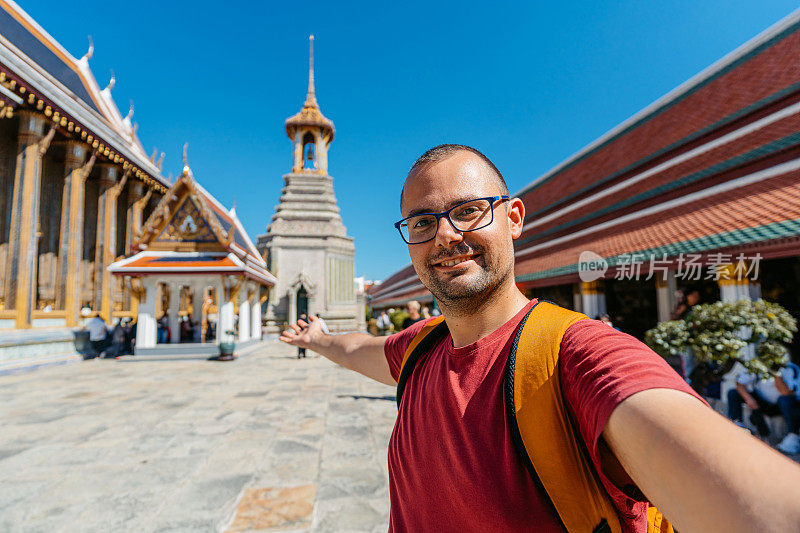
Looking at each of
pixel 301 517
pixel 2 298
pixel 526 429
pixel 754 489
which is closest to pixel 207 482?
pixel 301 517

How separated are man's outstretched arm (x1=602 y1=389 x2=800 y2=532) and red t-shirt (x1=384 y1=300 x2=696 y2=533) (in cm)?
3

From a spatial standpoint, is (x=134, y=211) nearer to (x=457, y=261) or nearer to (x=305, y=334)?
(x=305, y=334)

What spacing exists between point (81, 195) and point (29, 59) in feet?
12.6

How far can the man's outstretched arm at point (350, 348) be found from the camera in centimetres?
160

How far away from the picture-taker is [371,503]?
9.49 ft

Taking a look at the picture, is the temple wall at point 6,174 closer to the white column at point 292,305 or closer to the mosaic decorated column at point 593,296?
the white column at point 292,305

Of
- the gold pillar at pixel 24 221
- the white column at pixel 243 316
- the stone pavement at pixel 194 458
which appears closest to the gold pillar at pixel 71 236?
the gold pillar at pixel 24 221

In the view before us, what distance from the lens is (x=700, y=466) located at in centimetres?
50

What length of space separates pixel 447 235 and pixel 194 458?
3.93 metres

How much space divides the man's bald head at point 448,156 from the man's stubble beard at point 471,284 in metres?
0.23

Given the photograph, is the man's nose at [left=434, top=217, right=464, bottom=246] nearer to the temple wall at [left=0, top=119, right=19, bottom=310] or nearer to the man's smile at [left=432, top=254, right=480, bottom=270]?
the man's smile at [left=432, top=254, right=480, bottom=270]

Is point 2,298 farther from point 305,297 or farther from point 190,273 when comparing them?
point 305,297

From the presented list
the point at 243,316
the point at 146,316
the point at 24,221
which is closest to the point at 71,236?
the point at 24,221

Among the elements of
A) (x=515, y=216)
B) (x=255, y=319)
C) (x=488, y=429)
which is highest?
(x=515, y=216)
